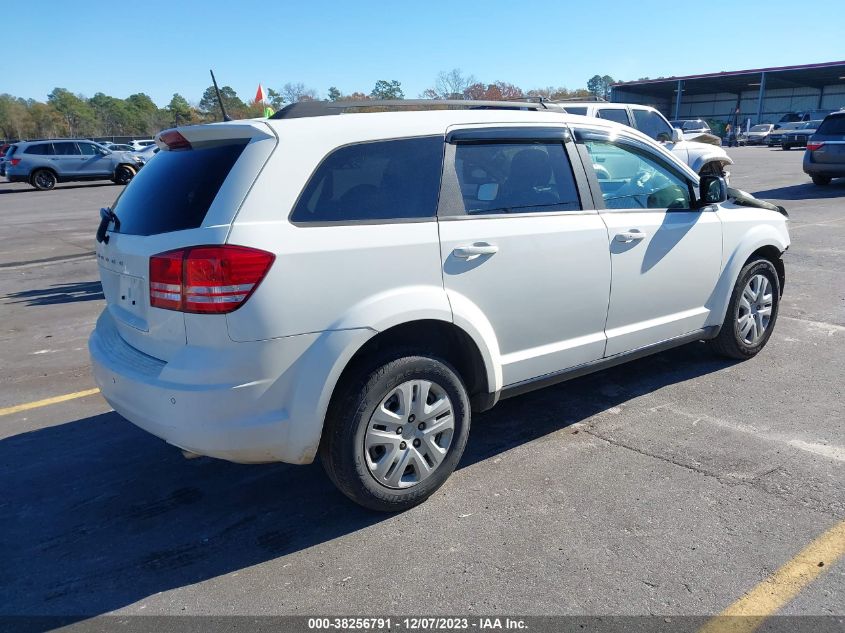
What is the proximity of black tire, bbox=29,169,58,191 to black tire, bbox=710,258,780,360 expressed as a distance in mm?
29572

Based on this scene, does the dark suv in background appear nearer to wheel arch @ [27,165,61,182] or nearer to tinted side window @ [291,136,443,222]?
tinted side window @ [291,136,443,222]

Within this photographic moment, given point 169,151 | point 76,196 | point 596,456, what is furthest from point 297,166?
point 76,196

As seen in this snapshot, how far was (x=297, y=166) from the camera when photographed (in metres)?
3.07

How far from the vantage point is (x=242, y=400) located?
2906mm

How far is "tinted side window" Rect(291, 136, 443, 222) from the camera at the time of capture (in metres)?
3.12

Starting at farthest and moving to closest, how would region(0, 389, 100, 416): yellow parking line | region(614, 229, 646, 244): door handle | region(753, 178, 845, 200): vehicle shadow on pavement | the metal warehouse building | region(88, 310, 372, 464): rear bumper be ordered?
1. the metal warehouse building
2. region(753, 178, 845, 200): vehicle shadow on pavement
3. region(0, 389, 100, 416): yellow parking line
4. region(614, 229, 646, 244): door handle
5. region(88, 310, 372, 464): rear bumper

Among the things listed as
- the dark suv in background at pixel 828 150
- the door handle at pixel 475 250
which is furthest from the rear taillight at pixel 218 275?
the dark suv in background at pixel 828 150

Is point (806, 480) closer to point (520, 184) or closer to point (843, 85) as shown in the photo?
point (520, 184)

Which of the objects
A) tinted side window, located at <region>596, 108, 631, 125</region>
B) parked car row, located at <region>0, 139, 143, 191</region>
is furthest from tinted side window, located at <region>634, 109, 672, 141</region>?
parked car row, located at <region>0, 139, 143, 191</region>

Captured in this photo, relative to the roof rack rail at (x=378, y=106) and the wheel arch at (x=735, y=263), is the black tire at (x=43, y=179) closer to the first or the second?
the roof rack rail at (x=378, y=106)

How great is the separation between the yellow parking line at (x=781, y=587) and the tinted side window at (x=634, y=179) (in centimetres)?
215

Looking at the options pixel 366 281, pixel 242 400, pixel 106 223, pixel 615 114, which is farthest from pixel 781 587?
pixel 615 114

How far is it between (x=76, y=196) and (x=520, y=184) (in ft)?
80.5

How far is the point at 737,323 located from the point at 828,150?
1336cm
